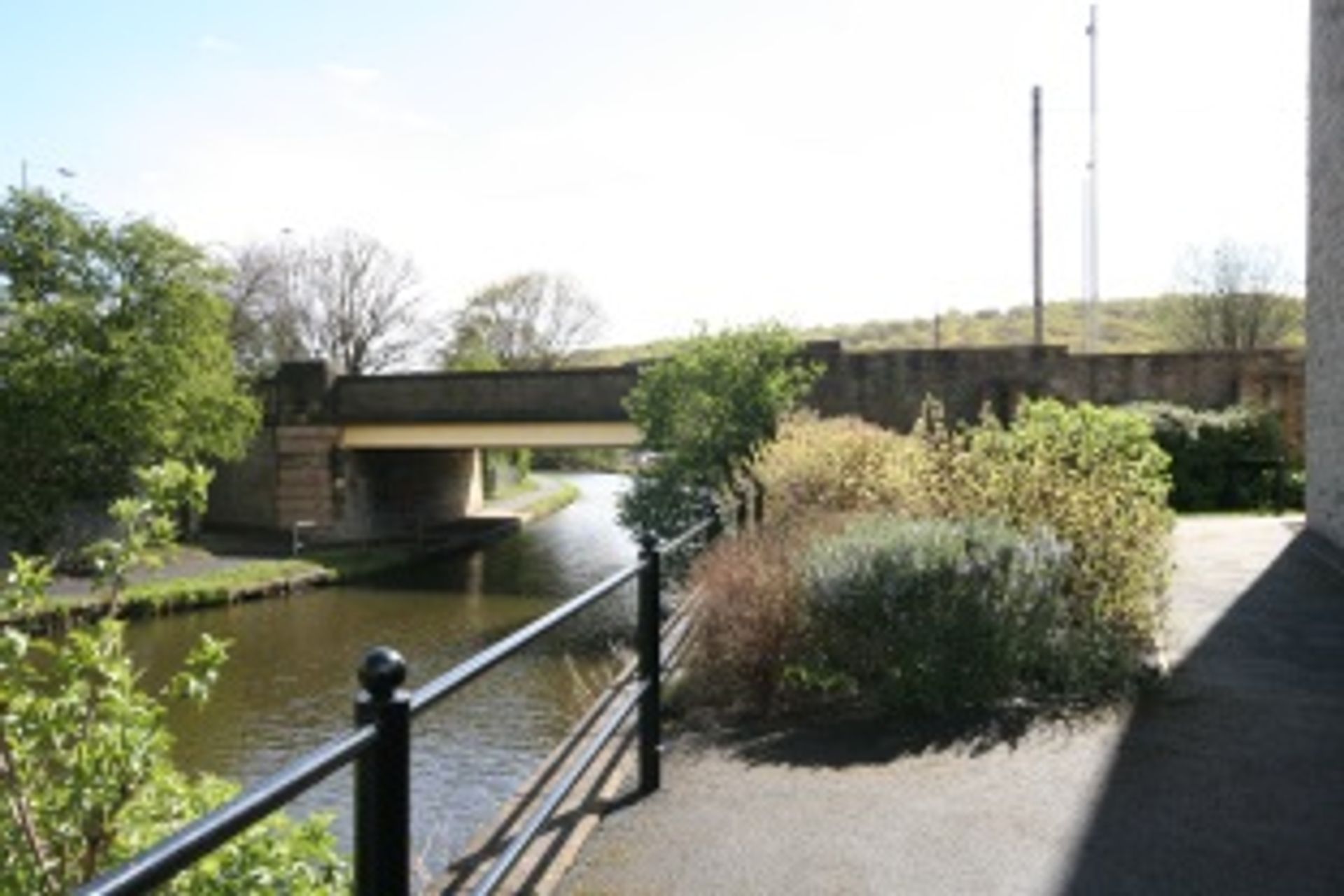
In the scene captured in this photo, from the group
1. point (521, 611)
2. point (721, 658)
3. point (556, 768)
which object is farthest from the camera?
point (521, 611)

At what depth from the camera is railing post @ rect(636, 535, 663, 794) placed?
486 centimetres

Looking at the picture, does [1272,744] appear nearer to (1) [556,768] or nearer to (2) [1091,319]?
(1) [556,768]

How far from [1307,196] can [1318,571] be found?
5.30m

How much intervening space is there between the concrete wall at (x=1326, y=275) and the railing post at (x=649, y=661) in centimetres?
977

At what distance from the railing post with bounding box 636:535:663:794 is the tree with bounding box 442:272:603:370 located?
5383cm

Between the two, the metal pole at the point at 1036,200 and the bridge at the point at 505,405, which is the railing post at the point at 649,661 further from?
the metal pole at the point at 1036,200

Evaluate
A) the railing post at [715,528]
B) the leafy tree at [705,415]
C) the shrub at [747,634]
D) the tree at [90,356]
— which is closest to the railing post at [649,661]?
the shrub at [747,634]

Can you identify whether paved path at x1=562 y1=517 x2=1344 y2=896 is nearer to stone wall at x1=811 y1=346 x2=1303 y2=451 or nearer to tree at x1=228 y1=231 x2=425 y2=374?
stone wall at x1=811 y1=346 x2=1303 y2=451

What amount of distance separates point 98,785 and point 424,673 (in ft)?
42.6

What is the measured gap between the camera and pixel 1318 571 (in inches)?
434

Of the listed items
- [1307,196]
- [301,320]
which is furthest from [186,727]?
[301,320]

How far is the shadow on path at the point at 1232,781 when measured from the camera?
4.00m

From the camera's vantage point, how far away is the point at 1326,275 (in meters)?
12.8

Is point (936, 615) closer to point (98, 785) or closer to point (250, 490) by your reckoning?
point (98, 785)
